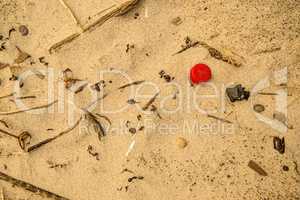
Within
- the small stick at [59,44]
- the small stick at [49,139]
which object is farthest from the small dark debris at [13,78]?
the small stick at [49,139]

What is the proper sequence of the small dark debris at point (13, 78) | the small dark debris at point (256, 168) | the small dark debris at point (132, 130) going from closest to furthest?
the small dark debris at point (256, 168) → the small dark debris at point (132, 130) → the small dark debris at point (13, 78)

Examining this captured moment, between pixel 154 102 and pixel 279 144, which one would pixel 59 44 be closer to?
pixel 154 102

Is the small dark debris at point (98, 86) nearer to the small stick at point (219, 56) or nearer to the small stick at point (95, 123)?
the small stick at point (95, 123)

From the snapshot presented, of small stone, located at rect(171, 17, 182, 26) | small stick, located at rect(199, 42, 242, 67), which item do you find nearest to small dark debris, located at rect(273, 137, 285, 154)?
small stick, located at rect(199, 42, 242, 67)

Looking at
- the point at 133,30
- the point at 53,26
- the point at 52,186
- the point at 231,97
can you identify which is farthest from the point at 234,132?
the point at 53,26

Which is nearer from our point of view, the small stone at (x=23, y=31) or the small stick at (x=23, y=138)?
the small stick at (x=23, y=138)

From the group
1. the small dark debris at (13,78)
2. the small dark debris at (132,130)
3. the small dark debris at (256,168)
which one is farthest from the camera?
the small dark debris at (13,78)

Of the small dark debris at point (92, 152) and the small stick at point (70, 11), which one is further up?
the small stick at point (70, 11)
